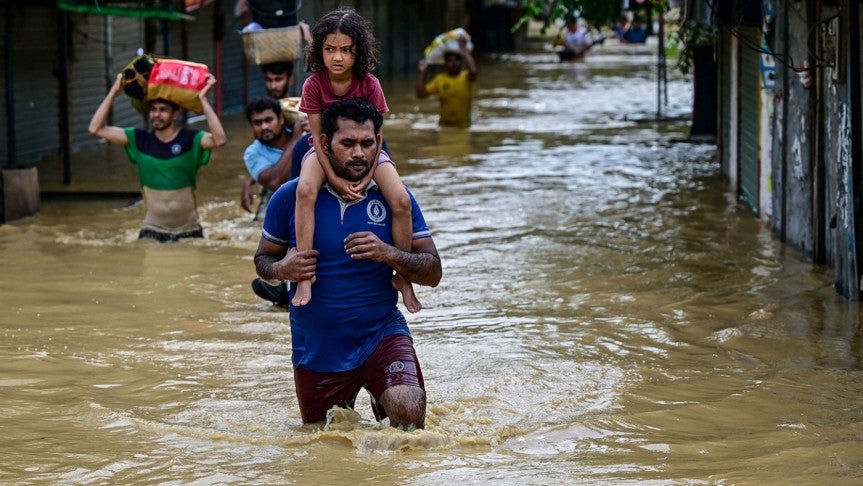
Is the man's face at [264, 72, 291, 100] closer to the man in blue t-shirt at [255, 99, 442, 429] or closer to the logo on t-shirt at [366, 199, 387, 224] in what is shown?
the man in blue t-shirt at [255, 99, 442, 429]

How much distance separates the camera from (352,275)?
569 centimetres

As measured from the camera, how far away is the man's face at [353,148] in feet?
18.4

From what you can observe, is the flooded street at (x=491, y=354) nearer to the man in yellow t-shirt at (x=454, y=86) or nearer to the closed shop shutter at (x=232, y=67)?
the man in yellow t-shirt at (x=454, y=86)

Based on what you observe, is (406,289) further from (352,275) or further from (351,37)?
(351,37)

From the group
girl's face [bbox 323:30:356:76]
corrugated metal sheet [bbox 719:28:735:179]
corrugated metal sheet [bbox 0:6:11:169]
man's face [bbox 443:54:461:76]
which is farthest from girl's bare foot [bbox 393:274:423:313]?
man's face [bbox 443:54:461:76]

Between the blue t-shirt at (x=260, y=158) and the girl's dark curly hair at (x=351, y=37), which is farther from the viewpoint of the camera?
the blue t-shirt at (x=260, y=158)

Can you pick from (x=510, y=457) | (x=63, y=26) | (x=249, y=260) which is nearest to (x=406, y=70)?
(x=63, y=26)

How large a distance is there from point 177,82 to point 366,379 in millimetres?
4765

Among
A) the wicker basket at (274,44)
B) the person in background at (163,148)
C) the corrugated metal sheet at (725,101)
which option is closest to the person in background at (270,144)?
the person in background at (163,148)

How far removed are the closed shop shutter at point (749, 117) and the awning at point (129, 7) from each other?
222 inches

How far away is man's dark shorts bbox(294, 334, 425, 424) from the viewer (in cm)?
565

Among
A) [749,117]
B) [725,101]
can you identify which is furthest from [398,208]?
[725,101]

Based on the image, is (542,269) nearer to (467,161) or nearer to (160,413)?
(160,413)

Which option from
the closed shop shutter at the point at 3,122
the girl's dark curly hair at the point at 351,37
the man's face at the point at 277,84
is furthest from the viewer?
the closed shop shutter at the point at 3,122
